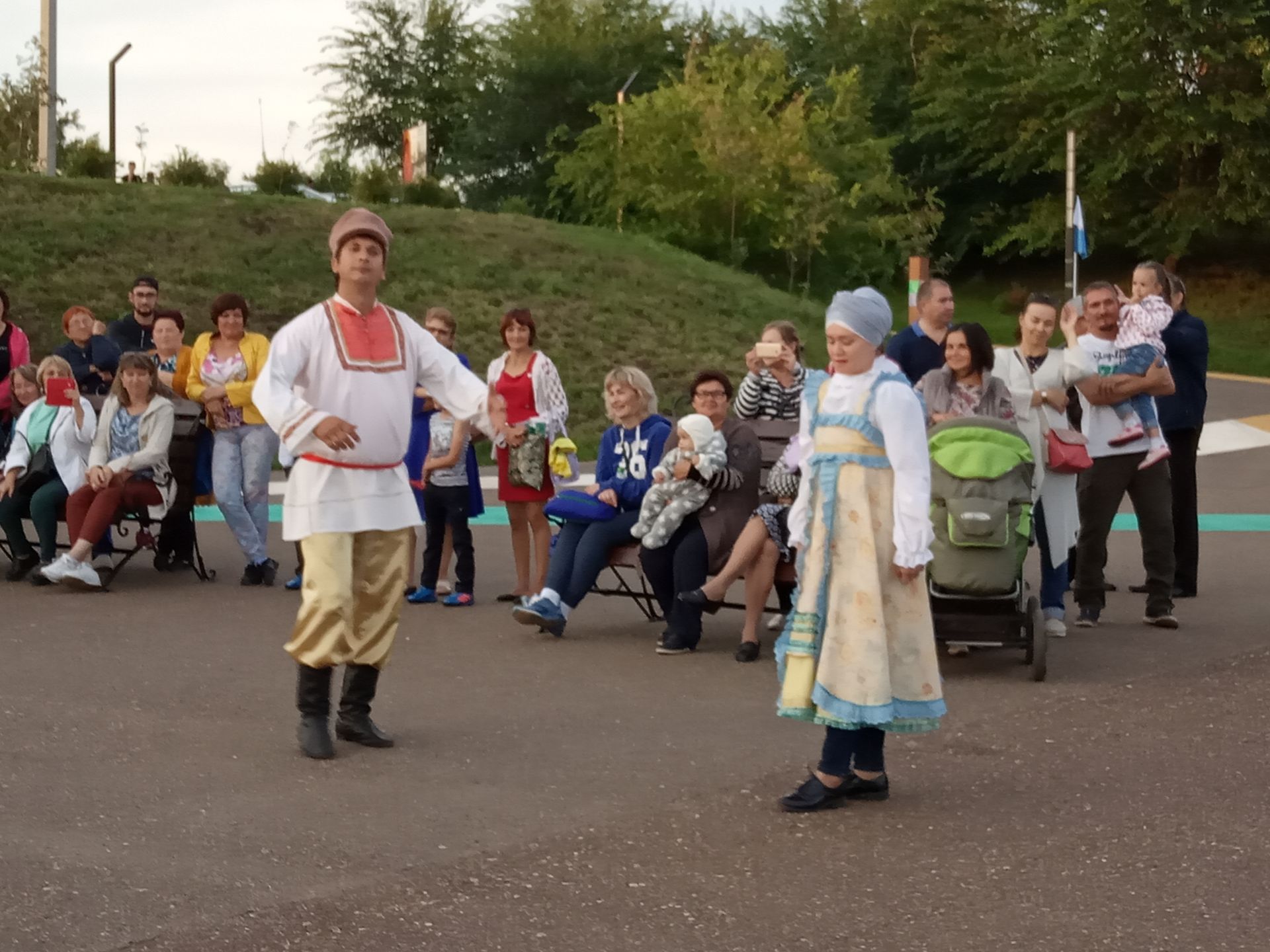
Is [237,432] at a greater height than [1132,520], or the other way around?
[237,432]

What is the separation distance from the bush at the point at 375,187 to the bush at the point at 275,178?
7.58ft

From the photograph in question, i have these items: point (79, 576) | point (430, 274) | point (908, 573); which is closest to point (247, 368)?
point (79, 576)

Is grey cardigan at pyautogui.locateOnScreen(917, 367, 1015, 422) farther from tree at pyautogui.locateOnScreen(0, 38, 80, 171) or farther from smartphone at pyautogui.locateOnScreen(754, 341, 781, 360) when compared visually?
tree at pyautogui.locateOnScreen(0, 38, 80, 171)

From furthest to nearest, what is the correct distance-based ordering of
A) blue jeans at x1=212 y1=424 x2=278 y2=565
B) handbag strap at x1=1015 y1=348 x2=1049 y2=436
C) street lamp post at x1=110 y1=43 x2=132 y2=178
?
1. street lamp post at x1=110 y1=43 x2=132 y2=178
2. blue jeans at x1=212 y1=424 x2=278 y2=565
3. handbag strap at x1=1015 y1=348 x2=1049 y2=436

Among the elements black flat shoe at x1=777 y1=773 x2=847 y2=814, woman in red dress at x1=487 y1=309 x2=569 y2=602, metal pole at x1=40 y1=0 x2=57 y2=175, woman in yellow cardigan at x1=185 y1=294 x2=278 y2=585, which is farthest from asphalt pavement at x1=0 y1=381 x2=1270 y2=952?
metal pole at x1=40 y1=0 x2=57 y2=175

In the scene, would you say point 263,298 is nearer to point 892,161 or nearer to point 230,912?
point 230,912

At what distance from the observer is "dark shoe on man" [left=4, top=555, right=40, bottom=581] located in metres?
12.6

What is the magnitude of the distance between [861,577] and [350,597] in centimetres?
214

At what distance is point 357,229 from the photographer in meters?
7.40

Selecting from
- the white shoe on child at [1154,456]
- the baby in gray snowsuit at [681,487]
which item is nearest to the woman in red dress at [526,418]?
the baby in gray snowsuit at [681,487]

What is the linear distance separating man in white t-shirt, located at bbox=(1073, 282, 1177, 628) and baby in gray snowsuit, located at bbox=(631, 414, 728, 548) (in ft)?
7.30

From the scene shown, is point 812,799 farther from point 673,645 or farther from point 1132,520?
point 1132,520

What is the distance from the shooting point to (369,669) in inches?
295

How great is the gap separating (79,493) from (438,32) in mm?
61546
